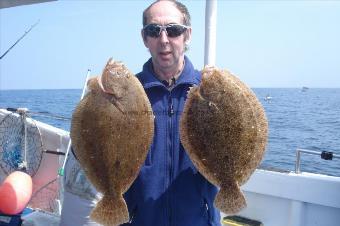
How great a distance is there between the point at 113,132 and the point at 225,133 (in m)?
0.73

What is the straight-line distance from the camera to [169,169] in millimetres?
2711

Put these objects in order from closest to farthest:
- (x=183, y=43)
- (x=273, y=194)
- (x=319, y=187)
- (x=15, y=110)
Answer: (x=183, y=43), (x=319, y=187), (x=273, y=194), (x=15, y=110)

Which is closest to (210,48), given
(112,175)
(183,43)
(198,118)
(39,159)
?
(183,43)

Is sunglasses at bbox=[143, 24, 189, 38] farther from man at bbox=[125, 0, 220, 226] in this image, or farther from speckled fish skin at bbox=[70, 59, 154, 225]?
speckled fish skin at bbox=[70, 59, 154, 225]

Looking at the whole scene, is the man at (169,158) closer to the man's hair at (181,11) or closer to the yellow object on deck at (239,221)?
the man's hair at (181,11)

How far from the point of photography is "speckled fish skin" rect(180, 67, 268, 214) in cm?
244

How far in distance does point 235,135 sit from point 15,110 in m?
5.39

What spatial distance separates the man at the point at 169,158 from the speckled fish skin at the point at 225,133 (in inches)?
10.4

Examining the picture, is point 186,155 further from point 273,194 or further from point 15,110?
point 15,110

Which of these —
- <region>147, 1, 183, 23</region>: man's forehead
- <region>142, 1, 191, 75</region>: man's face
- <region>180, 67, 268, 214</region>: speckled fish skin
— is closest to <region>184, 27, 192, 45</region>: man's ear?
<region>142, 1, 191, 75</region>: man's face

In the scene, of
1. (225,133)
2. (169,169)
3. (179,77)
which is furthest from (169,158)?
(179,77)

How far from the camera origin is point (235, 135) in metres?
2.44

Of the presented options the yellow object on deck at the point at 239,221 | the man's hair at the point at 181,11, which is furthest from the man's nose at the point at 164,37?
the yellow object on deck at the point at 239,221

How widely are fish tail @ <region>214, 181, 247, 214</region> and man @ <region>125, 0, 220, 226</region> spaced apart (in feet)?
1.09
